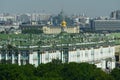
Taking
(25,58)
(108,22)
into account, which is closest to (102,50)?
(25,58)

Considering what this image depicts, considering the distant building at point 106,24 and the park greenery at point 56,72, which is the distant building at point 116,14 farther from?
the park greenery at point 56,72

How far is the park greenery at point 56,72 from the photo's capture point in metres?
28.9

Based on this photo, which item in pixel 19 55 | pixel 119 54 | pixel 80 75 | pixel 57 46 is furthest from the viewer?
pixel 119 54

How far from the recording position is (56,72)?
30797mm

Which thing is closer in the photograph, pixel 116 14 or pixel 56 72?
pixel 56 72

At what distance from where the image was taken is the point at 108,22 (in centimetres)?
11681

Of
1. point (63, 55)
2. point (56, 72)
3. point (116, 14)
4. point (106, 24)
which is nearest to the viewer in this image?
point (56, 72)

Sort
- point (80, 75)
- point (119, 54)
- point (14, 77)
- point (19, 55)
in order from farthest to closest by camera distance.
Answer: point (119, 54) < point (19, 55) < point (80, 75) < point (14, 77)

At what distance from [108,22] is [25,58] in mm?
78680

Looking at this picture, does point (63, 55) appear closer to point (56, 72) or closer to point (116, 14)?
point (56, 72)

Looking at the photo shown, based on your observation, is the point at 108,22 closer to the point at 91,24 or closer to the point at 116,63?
the point at 91,24

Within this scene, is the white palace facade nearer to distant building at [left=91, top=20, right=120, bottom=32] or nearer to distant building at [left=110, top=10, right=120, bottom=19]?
distant building at [left=91, top=20, right=120, bottom=32]

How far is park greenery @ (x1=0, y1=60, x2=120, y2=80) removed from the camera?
28906 mm

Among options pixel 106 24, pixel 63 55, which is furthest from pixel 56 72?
pixel 106 24
